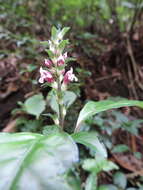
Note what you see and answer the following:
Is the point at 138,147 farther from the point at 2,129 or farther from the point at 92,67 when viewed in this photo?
the point at 2,129

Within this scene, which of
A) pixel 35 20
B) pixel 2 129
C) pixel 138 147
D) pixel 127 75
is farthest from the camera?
pixel 35 20

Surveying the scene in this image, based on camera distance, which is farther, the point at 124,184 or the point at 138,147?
the point at 138,147

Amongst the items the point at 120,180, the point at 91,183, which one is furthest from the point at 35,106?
the point at 120,180

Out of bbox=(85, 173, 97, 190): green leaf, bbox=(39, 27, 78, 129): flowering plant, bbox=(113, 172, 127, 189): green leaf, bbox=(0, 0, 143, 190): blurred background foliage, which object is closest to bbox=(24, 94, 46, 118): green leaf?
bbox=(0, 0, 143, 190): blurred background foliage

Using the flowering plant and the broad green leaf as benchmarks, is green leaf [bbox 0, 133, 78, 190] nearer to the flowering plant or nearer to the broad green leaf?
the broad green leaf

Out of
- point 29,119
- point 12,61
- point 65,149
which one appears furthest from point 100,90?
point 65,149

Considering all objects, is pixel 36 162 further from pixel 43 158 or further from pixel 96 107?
pixel 96 107
